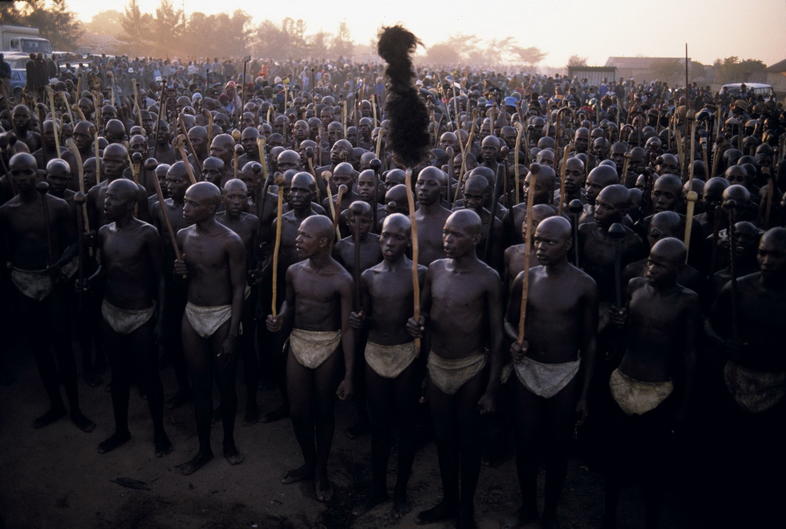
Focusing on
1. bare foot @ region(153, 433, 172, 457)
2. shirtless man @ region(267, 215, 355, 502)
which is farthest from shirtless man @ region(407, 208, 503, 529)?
bare foot @ region(153, 433, 172, 457)

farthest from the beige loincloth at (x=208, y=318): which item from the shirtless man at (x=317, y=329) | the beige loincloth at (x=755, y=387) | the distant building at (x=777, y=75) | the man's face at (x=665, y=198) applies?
the distant building at (x=777, y=75)

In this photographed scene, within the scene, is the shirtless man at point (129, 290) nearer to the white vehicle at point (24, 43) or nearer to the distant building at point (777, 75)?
the white vehicle at point (24, 43)

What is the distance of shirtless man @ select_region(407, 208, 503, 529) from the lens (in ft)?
15.8

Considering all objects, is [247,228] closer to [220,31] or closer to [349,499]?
[349,499]

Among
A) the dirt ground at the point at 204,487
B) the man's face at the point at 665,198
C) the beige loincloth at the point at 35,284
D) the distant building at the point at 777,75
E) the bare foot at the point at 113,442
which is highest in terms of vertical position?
the distant building at the point at 777,75

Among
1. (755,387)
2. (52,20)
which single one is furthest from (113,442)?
(52,20)

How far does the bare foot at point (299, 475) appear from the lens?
5.67m

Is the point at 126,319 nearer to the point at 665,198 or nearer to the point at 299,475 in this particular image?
the point at 299,475

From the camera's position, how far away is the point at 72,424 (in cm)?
652

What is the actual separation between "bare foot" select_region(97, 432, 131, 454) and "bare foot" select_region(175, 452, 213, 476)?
0.74m

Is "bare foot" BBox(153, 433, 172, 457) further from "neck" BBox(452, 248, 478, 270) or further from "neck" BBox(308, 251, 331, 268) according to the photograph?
"neck" BBox(452, 248, 478, 270)

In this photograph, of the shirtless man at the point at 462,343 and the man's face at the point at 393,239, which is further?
the man's face at the point at 393,239

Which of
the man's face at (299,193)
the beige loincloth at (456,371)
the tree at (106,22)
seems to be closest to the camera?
the beige loincloth at (456,371)

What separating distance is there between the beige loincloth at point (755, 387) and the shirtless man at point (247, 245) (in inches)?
187
